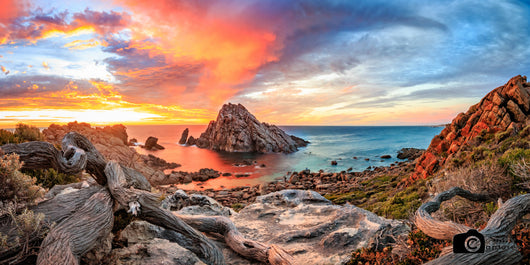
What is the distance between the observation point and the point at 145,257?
16.3 ft

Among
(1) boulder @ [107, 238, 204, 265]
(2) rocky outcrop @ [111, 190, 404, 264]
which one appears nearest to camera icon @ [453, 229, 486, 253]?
(2) rocky outcrop @ [111, 190, 404, 264]

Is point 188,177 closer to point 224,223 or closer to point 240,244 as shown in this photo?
point 224,223

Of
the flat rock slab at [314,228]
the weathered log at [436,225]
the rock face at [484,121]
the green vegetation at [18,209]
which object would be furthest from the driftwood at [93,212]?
the rock face at [484,121]

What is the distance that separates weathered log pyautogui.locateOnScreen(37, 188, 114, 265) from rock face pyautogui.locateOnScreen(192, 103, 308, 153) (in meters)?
71.2

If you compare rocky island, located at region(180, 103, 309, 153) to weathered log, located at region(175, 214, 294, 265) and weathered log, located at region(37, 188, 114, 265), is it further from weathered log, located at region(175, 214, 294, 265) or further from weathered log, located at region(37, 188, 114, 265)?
weathered log, located at region(37, 188, 114, 265)

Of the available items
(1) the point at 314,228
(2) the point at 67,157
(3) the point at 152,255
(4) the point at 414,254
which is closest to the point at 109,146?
(2) the point at 67,157

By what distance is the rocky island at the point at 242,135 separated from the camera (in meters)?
77.0

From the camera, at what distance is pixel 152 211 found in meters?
5.18

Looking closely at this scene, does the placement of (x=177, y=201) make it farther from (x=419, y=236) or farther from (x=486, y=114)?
(x=486, y=114)

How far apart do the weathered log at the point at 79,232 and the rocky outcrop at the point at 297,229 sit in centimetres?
82

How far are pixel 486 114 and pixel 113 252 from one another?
24.3 metres

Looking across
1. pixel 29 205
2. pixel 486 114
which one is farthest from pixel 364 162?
pixel 29 205

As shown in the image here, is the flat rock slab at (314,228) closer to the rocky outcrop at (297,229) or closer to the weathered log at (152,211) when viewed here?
the rocky outcrop at (297,229)

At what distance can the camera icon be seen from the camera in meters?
3.24
